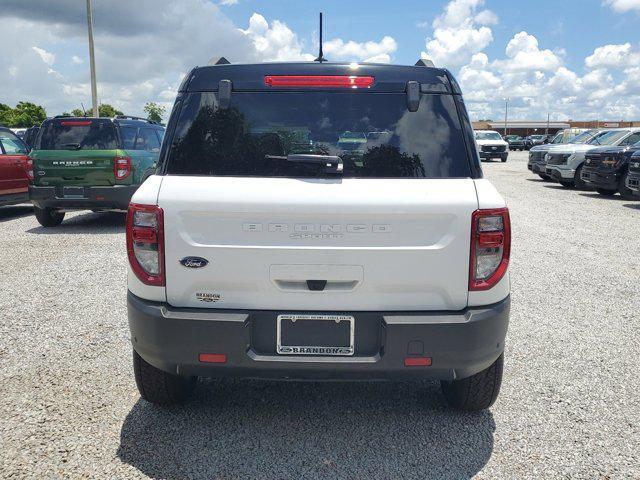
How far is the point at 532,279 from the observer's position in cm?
671

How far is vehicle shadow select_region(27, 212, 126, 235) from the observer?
995cm

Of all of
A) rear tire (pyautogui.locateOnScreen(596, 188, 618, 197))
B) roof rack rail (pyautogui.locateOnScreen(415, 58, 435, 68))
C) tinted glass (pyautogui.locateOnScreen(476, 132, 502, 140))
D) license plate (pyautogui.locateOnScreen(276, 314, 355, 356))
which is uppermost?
roof rack rail (pyautogui.locateOnScreen(415, 58, 435, 68))

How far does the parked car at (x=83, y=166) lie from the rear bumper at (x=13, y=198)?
4.97 feet

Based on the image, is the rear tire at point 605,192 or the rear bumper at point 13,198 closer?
the rear bumper at point 13,198

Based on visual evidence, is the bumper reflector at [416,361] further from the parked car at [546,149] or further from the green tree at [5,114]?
the green tree at [5,114]

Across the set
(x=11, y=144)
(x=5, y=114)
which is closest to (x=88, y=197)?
(x=11, y=144)

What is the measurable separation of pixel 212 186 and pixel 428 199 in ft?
3.30

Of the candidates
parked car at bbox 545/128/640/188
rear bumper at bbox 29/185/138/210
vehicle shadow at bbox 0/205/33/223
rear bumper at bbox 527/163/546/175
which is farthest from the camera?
rear bumper at bbox 527/163/546/175

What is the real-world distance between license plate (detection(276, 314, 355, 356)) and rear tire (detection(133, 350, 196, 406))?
837mm

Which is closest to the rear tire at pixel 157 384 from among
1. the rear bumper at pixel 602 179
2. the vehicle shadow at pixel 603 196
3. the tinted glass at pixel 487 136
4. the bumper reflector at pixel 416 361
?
the bumper reflector at pixel 416 361

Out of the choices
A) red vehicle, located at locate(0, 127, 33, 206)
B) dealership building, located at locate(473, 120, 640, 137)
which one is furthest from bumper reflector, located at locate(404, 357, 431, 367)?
dealership building, located at locate(473, 120, 640, 137)

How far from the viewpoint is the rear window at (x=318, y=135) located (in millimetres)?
2777

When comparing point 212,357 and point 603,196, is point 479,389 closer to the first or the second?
point 212,357

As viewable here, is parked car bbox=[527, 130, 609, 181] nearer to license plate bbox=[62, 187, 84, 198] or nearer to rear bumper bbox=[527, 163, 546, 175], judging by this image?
rear bumper bbox=[527, 163, 546, 175]
